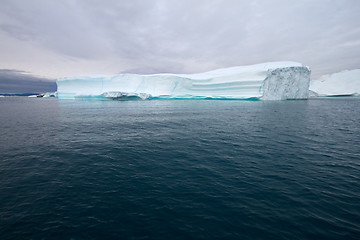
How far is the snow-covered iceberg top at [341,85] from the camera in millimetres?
82812

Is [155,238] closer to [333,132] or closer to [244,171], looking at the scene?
[244,171]

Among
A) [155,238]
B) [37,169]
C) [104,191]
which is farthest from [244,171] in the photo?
[37,169]

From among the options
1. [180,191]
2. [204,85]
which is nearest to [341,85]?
[204,85]

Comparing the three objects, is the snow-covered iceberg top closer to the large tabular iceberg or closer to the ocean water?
the large tabular iceberg

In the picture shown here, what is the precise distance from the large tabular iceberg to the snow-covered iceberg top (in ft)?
155

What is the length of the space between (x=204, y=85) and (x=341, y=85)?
85.4m

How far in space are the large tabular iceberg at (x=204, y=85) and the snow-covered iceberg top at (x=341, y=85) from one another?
4734 centimetres

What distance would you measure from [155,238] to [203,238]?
3.67 feet

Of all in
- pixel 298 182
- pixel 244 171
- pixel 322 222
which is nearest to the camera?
pixel 322 222

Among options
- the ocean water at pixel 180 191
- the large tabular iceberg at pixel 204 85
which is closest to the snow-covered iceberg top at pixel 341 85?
the large tabular iceberg at pixel 204 85

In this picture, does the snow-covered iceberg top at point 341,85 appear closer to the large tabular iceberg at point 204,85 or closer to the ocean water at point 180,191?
the large tabular iceberg at point 204,85

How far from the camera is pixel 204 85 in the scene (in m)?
56.0

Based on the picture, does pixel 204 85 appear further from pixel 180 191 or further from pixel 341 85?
pixel 341 85

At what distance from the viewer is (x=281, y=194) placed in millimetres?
5355
